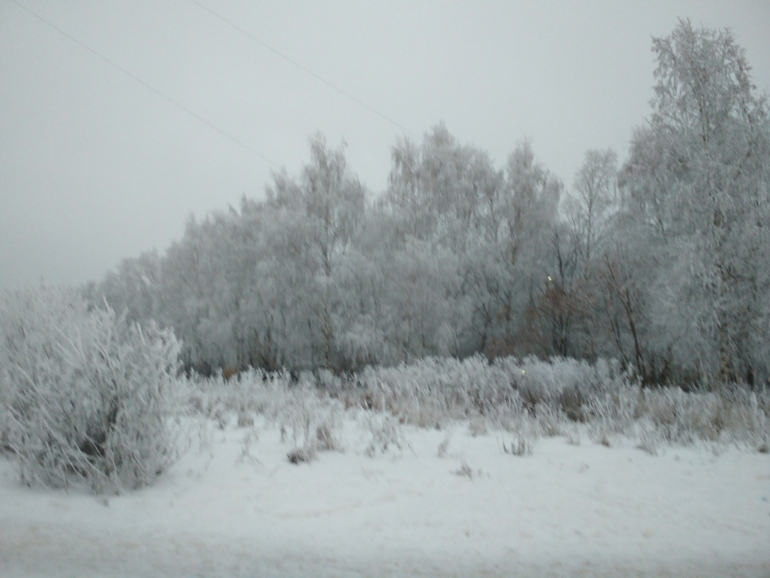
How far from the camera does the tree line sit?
11.8 metres

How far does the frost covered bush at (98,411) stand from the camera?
3.74 metres

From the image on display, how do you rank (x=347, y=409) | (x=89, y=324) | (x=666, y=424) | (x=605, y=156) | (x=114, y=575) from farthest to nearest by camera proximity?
(x=605, y=156) → (x=347, y=409) → (x=666, y=424) → (x=89, y=324) → (x=114, y=575)

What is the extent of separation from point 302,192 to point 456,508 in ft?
72.1

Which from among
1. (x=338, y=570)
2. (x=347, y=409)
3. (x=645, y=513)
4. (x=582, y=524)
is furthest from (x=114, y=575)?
(x=347, y=409)

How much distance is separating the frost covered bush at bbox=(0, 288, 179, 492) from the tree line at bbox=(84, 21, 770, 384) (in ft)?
40.5

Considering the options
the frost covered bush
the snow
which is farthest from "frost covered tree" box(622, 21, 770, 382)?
the frost covered bush

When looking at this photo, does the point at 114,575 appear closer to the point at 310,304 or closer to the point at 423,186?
the point at 310,304

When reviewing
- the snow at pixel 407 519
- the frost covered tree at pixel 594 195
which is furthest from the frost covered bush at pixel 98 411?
the frost covered tree at pixel 594 195

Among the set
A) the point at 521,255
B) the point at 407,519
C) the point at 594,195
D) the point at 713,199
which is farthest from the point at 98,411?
the point at 594,195

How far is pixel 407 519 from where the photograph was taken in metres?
3.30

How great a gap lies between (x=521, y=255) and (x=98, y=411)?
20.7 m

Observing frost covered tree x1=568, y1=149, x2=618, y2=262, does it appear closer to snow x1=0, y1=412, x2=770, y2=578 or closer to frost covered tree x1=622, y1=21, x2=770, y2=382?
frost covered tree x1=622, y1=21, x2=770, y2=382

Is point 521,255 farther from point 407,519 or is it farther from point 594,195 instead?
point 407,519

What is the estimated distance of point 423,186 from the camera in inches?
936
